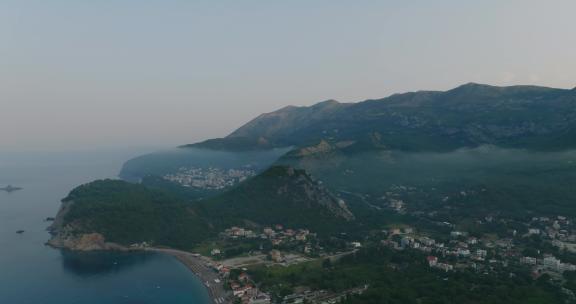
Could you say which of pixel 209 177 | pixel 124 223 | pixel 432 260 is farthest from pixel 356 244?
pixel 209 177

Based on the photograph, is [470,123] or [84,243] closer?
Answer: [84,243]

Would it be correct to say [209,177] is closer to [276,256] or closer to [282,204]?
[282,204]

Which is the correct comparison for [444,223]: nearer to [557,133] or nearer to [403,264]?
[403,264]

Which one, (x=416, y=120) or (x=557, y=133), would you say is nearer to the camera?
(x=557, y=133)

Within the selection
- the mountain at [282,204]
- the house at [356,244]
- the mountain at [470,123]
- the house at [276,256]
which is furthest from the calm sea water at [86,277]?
the mountain at [470,123]

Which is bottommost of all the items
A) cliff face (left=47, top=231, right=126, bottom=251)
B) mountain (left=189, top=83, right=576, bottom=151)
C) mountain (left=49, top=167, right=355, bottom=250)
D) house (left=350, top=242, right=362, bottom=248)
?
house (left=350, top=242, right=362, bottom=248)

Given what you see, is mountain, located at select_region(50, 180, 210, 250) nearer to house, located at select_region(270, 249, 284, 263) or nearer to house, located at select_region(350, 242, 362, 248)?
house, located at select_region(270, 249, 284, 263)

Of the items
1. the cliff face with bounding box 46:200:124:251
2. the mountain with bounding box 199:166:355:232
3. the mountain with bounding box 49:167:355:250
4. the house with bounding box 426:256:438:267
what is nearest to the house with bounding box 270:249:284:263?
the mountain with bounding box 49:167:355:250

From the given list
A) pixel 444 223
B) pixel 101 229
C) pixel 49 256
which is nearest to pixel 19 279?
pixel 49 256
